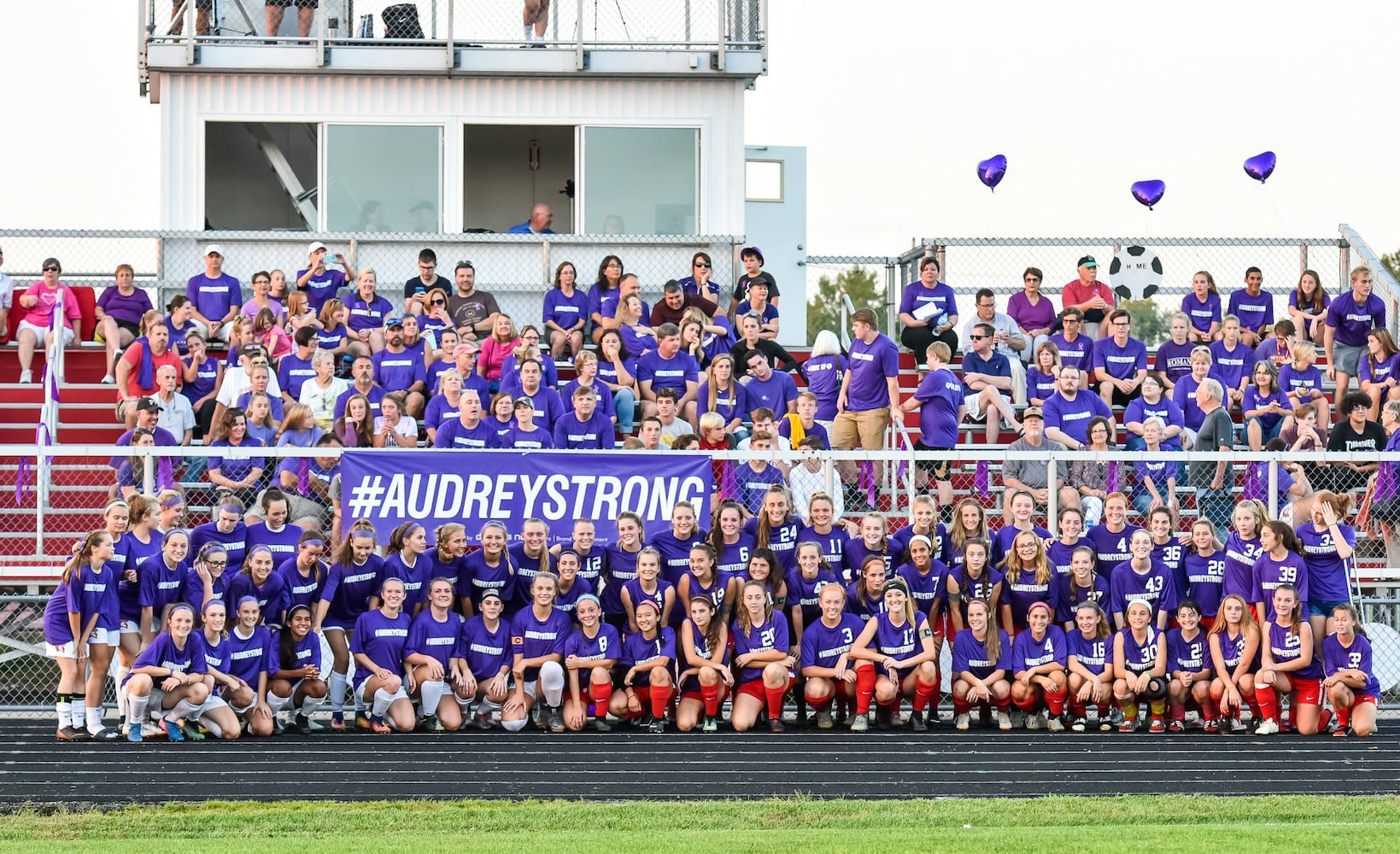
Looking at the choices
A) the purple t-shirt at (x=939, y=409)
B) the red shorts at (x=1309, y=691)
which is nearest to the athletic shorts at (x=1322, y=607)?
the red shorts at (x=1309, y=691)

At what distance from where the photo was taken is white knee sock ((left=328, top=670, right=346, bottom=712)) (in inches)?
469

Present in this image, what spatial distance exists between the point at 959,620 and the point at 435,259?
24.6ft

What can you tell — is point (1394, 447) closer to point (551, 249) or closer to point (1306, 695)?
point (1306, 695)

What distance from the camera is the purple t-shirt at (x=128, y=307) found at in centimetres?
1714

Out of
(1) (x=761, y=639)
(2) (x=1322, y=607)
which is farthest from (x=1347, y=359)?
(1) (x=761, y=639)

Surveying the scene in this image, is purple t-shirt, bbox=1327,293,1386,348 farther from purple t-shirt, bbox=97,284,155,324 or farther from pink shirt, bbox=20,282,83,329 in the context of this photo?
pink shirt, bbox=20,282,83,329

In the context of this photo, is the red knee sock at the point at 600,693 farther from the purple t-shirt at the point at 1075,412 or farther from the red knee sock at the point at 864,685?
the purple t-shirt at the point at 1075,412

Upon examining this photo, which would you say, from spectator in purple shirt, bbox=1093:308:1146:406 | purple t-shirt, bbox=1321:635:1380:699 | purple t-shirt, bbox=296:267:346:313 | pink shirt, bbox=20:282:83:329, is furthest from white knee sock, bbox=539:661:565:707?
pink shirt, bbox=20:282:83:329

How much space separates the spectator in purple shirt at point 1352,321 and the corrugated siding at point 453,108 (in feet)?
19.9

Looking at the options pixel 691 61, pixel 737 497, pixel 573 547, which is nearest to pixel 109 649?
pixel 573 547

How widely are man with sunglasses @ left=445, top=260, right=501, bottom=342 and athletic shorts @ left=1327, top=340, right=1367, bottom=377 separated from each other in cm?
814

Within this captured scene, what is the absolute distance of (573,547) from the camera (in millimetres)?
12164

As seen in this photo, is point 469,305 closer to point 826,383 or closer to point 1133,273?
point 826,383

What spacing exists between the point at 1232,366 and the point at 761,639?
22.4ft
